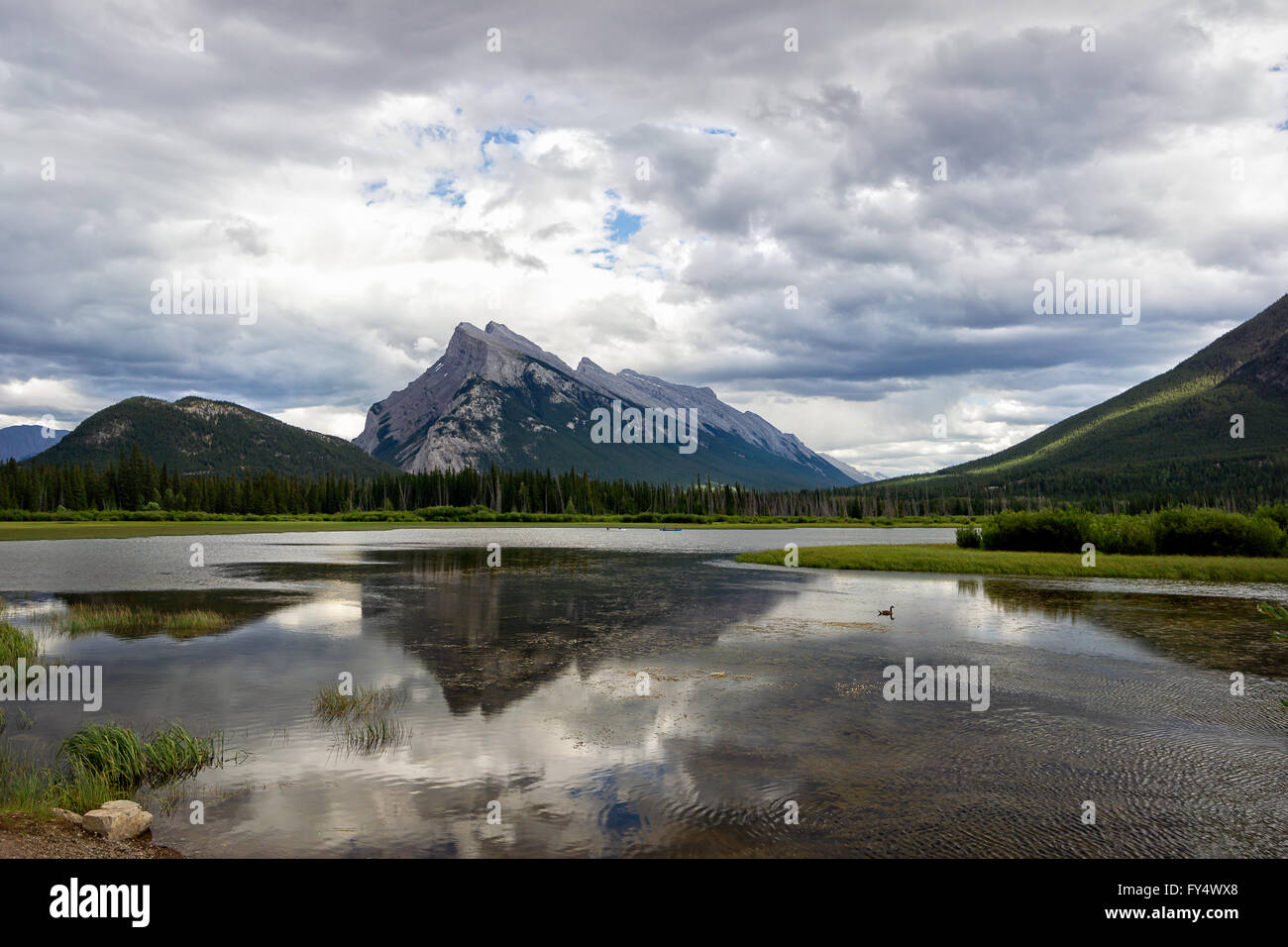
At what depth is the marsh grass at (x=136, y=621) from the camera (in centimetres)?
3641

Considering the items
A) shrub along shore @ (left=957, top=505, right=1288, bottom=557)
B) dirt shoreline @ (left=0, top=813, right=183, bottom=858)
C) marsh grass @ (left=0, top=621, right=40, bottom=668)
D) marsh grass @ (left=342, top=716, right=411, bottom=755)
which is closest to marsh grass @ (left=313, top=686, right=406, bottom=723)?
marsh grass @ (left=342, top=716, right=411, bottom=755)

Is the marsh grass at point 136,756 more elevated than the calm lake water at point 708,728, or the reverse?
the marsh grass at point 136,756

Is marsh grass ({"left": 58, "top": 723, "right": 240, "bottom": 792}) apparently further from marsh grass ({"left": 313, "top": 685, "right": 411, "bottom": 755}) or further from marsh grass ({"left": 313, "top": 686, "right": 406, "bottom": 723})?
marsh grass ({"left": 313, "top": 686, "right": 406, "bottom": 723})

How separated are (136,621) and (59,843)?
31659 millimetres

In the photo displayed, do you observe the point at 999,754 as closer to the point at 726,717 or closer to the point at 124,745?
the point at 726,717

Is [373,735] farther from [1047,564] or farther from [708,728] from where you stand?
[1047,564]

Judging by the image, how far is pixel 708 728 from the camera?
69.1ft

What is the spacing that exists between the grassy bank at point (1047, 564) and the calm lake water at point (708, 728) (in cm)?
1849

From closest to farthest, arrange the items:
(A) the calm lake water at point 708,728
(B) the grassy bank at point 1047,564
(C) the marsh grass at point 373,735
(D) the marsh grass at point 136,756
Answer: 1. (A) the calm lake water at point 708,728
2. (D) the marsh grass at point 136,756
3. (C) the marsh grass at point 373,735
4. (B) the grassy bank at point 1047,564

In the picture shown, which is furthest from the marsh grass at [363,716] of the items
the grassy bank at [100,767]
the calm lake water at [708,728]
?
the grassy bank at [100,767]

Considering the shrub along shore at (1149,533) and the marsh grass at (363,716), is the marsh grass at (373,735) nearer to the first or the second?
the marsh grass at (363,716)

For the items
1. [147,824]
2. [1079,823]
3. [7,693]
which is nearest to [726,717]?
[1079,823]

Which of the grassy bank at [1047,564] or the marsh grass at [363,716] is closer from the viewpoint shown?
the marsh grass at [363,716]
